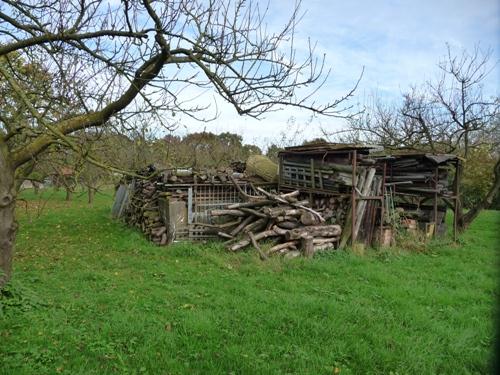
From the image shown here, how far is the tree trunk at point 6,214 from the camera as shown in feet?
16.3

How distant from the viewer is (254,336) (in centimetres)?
430

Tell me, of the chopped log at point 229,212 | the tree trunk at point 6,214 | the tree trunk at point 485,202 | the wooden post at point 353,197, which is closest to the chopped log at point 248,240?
the chopped log at point 229,212

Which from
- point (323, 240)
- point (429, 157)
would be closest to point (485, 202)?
point (429, 157)

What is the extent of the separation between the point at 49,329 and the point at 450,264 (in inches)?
310

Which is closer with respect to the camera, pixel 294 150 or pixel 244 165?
pixel 294 150

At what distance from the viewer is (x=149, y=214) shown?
1152cm

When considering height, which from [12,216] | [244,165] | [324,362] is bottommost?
[324,362]

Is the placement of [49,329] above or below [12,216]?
below

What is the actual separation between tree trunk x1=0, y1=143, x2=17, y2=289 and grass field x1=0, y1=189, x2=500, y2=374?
0.32 meters

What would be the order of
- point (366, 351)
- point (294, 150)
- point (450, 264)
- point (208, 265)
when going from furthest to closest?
1. point (294, 150)
2. point (450, 264)
3. point (208, 265)
4. point (366, 351)

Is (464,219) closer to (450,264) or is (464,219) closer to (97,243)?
(450,264)

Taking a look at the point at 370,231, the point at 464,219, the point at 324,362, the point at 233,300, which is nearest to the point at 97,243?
the point at 233,300

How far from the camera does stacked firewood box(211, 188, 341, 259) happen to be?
8.87 metres

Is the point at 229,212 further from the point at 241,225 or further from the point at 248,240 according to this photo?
the point at 248,240
